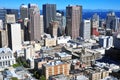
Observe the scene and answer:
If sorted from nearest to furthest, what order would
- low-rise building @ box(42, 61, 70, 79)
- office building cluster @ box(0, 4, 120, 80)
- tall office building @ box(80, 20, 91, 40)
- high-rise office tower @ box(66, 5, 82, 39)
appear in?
low-rise building @ box(42, 61, 70, 79) < office building cluster @ box(0, 4, 120, 80) < tall office building @ box(80, 20, 91, 40) < high-rise office tower @ box(66, 5, 82, 39)

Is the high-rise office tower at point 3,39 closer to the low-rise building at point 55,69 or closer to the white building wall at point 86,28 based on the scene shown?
the low-rise building at point 55,69

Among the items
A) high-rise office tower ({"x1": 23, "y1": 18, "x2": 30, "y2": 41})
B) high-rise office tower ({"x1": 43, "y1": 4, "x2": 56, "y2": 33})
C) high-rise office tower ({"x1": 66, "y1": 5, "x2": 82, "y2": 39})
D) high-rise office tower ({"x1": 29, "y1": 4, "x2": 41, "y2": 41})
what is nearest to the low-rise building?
high-rise office tower ({"x1": 29, "y1": 4, "x2": 41, "y2": 41})

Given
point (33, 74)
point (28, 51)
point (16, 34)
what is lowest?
point (33, 74)

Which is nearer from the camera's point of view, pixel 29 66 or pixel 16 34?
pixel 29 66

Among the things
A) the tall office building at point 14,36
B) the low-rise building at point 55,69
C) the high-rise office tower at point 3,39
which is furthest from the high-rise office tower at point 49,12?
the low-rise building at point 55,69

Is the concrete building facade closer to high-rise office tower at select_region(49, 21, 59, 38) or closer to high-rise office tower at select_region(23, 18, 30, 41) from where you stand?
high-rise office tower at select_region(23, 18, 30, 41)

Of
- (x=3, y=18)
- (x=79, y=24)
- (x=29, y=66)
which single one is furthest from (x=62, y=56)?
(x=3, y=18)

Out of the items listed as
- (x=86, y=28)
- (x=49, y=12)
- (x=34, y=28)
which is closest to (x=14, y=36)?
(x=34, y=28)

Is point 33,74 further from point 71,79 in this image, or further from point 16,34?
point 16,34
